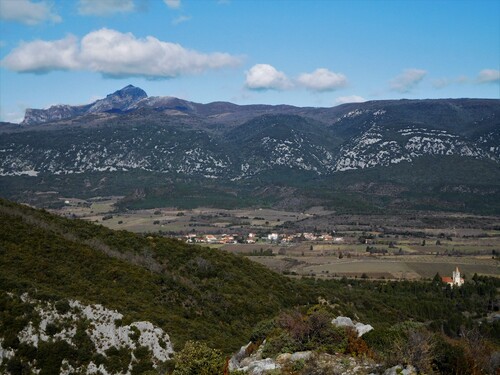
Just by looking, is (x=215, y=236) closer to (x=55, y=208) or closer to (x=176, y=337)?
(x=55, y=208)

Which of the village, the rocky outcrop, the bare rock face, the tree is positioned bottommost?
the village

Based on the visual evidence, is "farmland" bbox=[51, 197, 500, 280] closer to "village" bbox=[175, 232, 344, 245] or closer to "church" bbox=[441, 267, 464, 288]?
"village" bbox=[175, 232, 344, 245]

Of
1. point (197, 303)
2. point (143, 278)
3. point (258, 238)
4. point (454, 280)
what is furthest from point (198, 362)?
point (258, 238)

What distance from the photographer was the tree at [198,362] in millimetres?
20188

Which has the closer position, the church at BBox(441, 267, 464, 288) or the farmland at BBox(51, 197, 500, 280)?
the church at BBox(441, 267, 464, 288)

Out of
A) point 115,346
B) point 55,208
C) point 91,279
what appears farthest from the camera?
point 55,208

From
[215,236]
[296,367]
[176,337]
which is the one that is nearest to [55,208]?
[215,236]

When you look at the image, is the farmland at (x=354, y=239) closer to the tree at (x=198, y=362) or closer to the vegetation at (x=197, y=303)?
the vegetation at (x=197, y=303)

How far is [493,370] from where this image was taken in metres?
18.8

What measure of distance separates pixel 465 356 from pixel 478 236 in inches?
5539

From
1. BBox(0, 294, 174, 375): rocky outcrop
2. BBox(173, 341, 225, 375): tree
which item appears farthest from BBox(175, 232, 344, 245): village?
BBox(173, 341, 225, 375): tree

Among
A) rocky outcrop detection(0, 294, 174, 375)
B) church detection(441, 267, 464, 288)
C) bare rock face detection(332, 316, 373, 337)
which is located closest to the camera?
bare rock face detection(332, 316, 373, 337)

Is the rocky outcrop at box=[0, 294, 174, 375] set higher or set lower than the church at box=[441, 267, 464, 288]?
higher

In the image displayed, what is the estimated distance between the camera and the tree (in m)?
20.2
